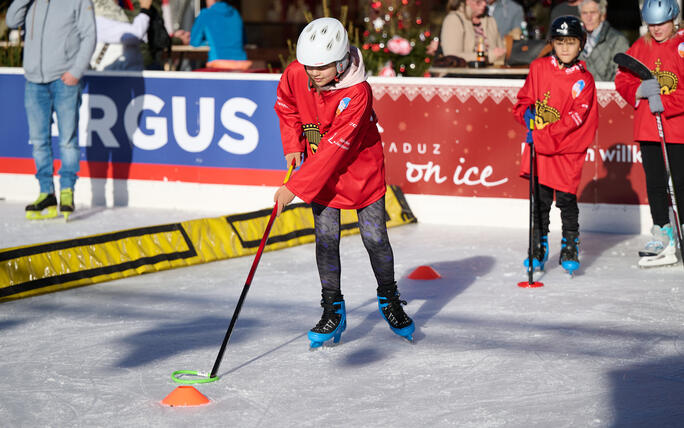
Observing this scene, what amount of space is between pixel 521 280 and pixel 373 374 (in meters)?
2.25

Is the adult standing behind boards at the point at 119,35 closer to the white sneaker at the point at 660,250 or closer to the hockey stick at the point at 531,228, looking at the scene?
the hockey stick at the point at 531,228

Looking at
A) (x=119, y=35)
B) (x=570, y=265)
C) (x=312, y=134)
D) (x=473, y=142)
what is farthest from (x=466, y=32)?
(x=312, y=134)

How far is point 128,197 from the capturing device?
9516 millimetres

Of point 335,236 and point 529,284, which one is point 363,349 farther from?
point 529,284

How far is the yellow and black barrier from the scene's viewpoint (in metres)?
6.28

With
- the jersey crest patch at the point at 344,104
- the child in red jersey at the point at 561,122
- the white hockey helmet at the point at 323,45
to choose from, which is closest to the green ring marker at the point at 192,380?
the jersey crest patch at the point at 344,104

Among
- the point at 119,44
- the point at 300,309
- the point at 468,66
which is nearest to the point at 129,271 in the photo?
the point at 300,309

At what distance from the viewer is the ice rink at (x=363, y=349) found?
13.5 ft

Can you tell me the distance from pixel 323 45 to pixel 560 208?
265cm

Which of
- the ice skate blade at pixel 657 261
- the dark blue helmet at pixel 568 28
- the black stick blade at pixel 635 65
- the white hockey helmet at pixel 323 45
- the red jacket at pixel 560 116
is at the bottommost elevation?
the ice skate blade at pixel 657 261

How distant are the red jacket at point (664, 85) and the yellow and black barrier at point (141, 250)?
98.7 inches

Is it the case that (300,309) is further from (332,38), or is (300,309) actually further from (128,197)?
(128,197)

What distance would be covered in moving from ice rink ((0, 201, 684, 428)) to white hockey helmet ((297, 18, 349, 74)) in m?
1.42

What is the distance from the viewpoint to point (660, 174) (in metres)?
6.89
